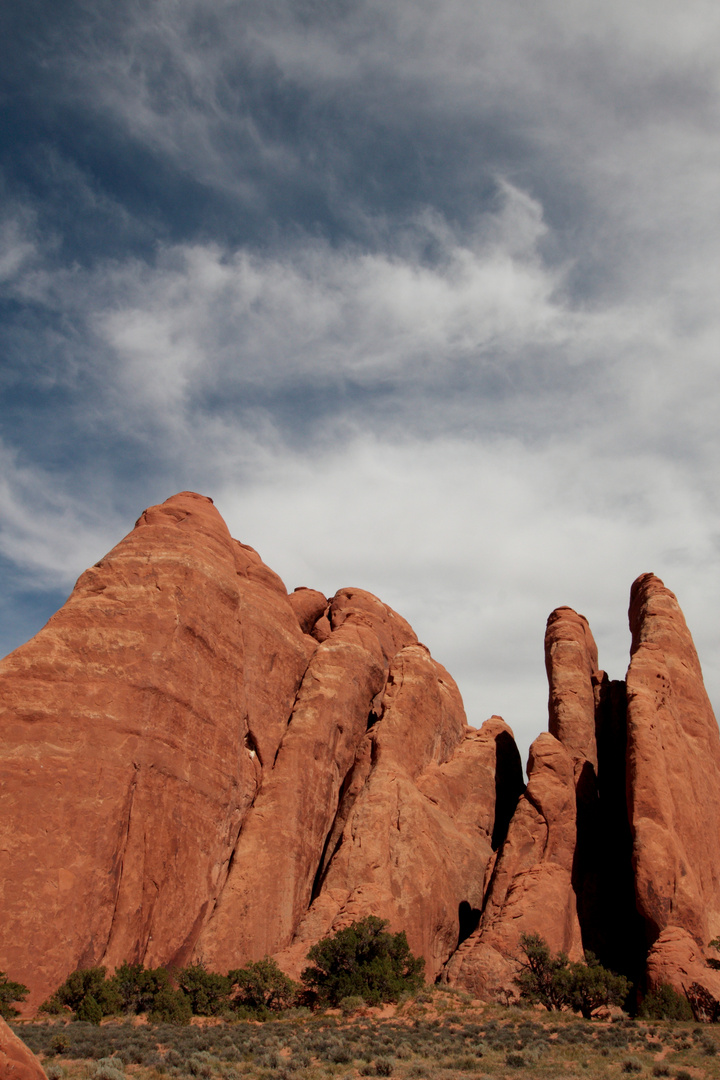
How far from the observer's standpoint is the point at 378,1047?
18.1 m

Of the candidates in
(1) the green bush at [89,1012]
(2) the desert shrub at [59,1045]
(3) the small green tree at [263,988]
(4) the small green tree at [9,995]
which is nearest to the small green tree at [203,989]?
(3) the small green tree at [263,988]

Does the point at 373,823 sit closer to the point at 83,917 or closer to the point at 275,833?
the point at 275,833

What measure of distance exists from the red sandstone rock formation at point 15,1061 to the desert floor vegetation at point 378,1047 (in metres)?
7.74

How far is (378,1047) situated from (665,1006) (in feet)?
37.6

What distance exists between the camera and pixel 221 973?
2728 cm

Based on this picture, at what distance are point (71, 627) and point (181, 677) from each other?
4.59 metres

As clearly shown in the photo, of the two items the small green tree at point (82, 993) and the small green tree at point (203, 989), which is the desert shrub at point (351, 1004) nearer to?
the small green tree at point (203, 989)

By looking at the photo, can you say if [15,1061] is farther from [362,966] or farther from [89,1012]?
[362,966]

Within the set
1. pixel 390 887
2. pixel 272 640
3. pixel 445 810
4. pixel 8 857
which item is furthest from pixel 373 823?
pixel 8 857

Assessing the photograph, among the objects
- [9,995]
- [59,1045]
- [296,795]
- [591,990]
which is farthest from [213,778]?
[591,990]

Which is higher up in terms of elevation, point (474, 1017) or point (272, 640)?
point (272, 640)

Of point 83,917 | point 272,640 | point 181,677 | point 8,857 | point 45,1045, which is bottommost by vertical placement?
point 45,1045

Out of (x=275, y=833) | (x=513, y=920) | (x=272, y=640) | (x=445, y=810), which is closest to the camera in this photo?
(x=513, y=920)

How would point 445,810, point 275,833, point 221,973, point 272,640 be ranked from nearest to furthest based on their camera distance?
1. point 221,973
2. point 275,833
3. point 445,810
4. point 272,640
